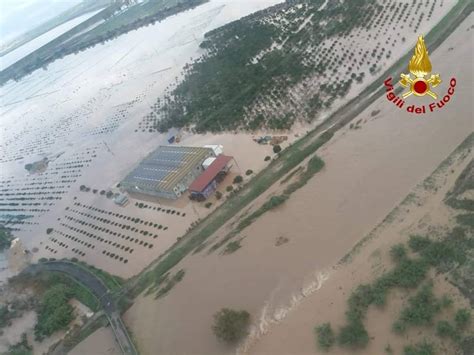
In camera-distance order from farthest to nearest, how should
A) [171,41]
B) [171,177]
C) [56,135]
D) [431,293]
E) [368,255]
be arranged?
[171,41] < [56,135] < [171,177] < [368,255] < [431,293]

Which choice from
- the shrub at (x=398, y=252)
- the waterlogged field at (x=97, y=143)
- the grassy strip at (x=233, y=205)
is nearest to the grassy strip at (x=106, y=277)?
the waterlogged field at (x=97, y=143)

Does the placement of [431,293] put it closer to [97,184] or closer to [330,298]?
[330,298]

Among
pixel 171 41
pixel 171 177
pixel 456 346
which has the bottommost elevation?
pixel 456 346

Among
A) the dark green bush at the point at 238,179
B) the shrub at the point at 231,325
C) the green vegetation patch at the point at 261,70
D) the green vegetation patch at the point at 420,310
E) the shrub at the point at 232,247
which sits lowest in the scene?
the green vegetation patch at the point at 420,310

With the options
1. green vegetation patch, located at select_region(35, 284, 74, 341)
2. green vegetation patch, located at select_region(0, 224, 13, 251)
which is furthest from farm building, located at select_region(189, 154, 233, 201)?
green vegetation patch, located at select_region(0, 224, 13, 251)

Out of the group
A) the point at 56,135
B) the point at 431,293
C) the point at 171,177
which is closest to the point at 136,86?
the point at 56,135

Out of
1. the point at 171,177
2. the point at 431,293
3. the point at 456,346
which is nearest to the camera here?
the point at 456,346

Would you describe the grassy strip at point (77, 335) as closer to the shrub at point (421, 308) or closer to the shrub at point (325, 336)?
the shrub at point (325, 336)
